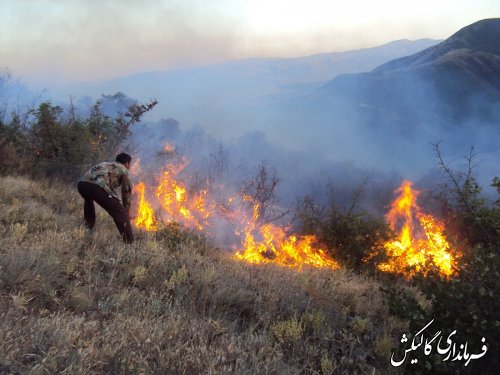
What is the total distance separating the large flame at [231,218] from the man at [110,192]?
2583 millimetres

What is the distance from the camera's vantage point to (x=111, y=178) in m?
6.72


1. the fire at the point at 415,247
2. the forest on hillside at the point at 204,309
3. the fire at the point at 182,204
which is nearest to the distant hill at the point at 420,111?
the fire at the point at 415,247

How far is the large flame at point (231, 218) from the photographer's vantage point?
A: 9742mm

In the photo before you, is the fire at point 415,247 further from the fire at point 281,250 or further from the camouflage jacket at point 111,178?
the camouflage jacket at point 111,178

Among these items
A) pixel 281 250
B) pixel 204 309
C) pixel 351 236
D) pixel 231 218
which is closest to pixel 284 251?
pixel 281 250

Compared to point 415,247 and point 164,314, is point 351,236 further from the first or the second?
point 164,314

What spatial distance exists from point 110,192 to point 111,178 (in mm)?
269

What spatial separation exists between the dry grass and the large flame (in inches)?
133

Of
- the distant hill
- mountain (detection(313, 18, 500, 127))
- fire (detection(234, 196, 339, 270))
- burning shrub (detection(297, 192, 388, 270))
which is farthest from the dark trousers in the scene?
mountain (detection(313, 18, 500, 127))

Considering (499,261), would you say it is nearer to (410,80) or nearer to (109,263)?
(109,263)

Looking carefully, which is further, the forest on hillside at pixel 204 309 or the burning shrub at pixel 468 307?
the burning shrub at pixel 468 307

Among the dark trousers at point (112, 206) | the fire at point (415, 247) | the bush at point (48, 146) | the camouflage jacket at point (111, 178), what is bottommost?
the fire at point (415, 247)

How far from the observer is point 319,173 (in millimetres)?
53125

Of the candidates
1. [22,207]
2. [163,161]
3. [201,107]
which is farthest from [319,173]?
[201,107]
